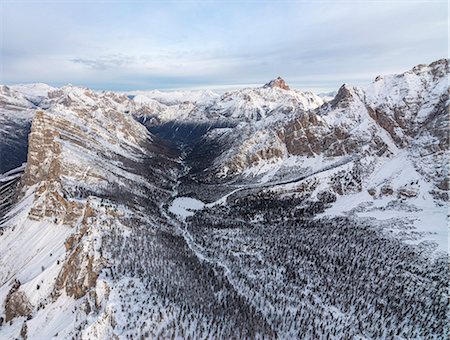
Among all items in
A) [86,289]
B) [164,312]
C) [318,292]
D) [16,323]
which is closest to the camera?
[164,312]

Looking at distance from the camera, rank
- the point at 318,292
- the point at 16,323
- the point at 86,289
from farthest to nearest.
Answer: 1. the point at 318,292
2. the point at 16,323
3. the point at 86,289

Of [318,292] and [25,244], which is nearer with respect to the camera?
[318,292]

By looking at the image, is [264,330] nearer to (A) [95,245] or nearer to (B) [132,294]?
(B) [132,294]

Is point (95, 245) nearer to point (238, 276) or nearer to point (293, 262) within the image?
point (238, 276)

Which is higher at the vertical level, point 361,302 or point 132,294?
point 132,294

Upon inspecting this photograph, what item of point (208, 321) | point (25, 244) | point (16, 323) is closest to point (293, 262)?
point (208, 321)

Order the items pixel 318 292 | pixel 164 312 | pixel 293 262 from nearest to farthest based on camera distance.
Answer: pixel 164 312, pixel 318 292, pixel 293 262

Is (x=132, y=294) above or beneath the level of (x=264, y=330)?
above

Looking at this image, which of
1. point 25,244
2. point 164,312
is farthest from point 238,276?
point 25,244

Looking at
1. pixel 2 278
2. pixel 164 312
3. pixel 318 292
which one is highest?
pixel 164 312
